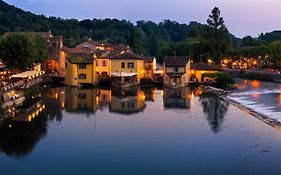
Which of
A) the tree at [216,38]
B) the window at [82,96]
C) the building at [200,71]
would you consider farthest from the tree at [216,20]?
the window at [82,96]

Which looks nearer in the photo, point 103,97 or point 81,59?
point 103,97

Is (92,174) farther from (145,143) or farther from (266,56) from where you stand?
(266,56)

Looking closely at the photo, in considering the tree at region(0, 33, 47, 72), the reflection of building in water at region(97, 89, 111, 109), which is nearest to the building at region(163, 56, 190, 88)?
the reflection of building in water at region(97, 89, 111, 109)

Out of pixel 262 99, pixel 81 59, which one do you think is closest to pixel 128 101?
pixel 262 99

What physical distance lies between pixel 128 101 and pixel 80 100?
366 centimetres

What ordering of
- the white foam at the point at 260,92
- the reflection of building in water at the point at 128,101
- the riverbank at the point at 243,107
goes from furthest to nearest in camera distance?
the white foam at the point at 260,92 < the reflection of building in water at the point at 128,101 < the riverbank at the point at 243,107

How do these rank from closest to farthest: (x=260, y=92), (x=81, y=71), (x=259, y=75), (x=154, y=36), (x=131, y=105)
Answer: (x=131, y=105) < (x=260, y=92) < (x=81, y=71) < (x=259, y=75) < (x=154, y=36)

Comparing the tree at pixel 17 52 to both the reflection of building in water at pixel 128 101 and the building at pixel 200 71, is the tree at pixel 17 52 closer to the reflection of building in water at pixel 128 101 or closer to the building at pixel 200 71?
the reflection of building in water at pixel 128 101

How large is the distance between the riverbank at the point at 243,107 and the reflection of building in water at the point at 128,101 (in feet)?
20.3

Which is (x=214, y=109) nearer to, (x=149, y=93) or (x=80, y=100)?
(x=149, y=93)

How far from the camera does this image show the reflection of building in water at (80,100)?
99.0 ft

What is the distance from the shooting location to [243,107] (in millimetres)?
29656

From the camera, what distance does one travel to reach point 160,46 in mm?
98438

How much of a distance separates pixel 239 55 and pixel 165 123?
145ft
